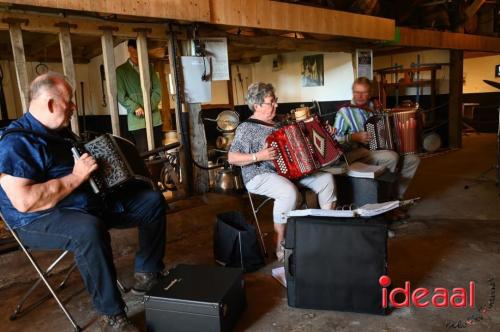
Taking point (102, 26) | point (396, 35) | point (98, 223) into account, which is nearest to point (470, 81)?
point (396, 35)

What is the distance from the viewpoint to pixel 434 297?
228cm

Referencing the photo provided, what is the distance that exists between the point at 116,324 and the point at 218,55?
2624 millimetres

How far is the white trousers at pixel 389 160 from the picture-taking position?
→ 3.62 meters

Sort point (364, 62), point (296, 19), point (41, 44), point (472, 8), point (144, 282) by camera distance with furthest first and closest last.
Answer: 1. point (472, 8)
2. point (364, 62)
3. point (41, 44)
4. point (296, 19)
5. point (144, 282)

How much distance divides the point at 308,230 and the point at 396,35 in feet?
14.8

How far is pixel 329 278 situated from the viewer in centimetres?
212

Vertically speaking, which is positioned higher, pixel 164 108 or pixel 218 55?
pixel 218 55

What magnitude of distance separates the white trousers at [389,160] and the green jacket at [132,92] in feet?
6.38

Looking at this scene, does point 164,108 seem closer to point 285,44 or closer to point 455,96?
point 285,44

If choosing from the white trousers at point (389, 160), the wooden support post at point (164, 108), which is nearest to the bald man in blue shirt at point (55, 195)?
the white trousers at point (389, 160)

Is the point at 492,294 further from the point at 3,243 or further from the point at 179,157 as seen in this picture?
the point at 3,243

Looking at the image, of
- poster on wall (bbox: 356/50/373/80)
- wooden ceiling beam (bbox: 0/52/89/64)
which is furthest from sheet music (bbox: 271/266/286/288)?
wooden ceiling beam (bbox: 0/52/89/64)

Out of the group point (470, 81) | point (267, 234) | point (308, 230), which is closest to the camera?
point (308, 230)

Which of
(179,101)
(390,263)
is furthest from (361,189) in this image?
(179,101)
